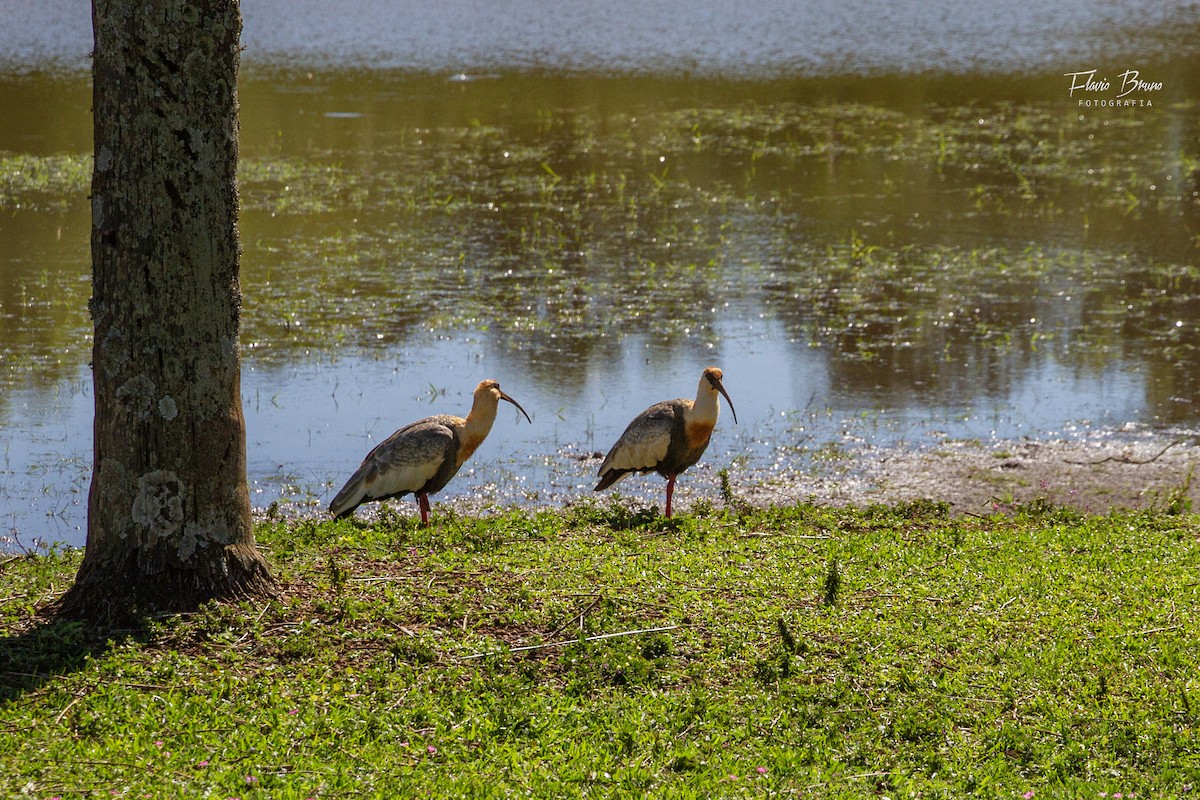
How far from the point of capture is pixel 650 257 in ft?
53.0

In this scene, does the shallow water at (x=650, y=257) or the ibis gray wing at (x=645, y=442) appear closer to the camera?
the ibis gray wing at (x=645, y=442)

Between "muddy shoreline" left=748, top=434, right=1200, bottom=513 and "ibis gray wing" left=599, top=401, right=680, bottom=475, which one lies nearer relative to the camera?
"ibis gray wing" left=599, top=401, right=680, bottom=475

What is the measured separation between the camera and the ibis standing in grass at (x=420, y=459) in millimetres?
8672

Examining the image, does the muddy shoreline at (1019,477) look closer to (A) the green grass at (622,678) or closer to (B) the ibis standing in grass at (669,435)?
(B) the ibis standing in grass at (669,435)

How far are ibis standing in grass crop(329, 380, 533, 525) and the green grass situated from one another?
1015 millimetres

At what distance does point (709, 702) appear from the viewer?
18.5 ft

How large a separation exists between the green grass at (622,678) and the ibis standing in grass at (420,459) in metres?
1.02

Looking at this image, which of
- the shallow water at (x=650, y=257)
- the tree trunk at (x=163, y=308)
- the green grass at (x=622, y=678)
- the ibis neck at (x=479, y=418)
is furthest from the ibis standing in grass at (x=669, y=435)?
the tree trunk at (x=163, y=308)

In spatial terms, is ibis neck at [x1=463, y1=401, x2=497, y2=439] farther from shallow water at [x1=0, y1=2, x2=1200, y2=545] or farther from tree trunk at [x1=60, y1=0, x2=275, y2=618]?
tree trunk at [x1=60, y1=0, x2=275, y2=618]

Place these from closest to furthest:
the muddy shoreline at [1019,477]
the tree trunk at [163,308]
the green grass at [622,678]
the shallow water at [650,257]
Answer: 1. the green grass at [622,678]
2. the tree trunk at [163,308]
3. the muddy shoreline at [1019,477]
4. the shallow water at [650,257]

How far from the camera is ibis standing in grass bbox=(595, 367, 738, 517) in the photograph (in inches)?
360

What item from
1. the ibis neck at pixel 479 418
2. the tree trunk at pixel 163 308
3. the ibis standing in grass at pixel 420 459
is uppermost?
the tree trunk at pixel 163 308

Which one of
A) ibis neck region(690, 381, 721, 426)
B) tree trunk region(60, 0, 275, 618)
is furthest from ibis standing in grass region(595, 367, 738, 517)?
tree trunk region(60, 0, 275, 618)

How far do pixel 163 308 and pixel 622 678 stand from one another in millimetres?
2427
